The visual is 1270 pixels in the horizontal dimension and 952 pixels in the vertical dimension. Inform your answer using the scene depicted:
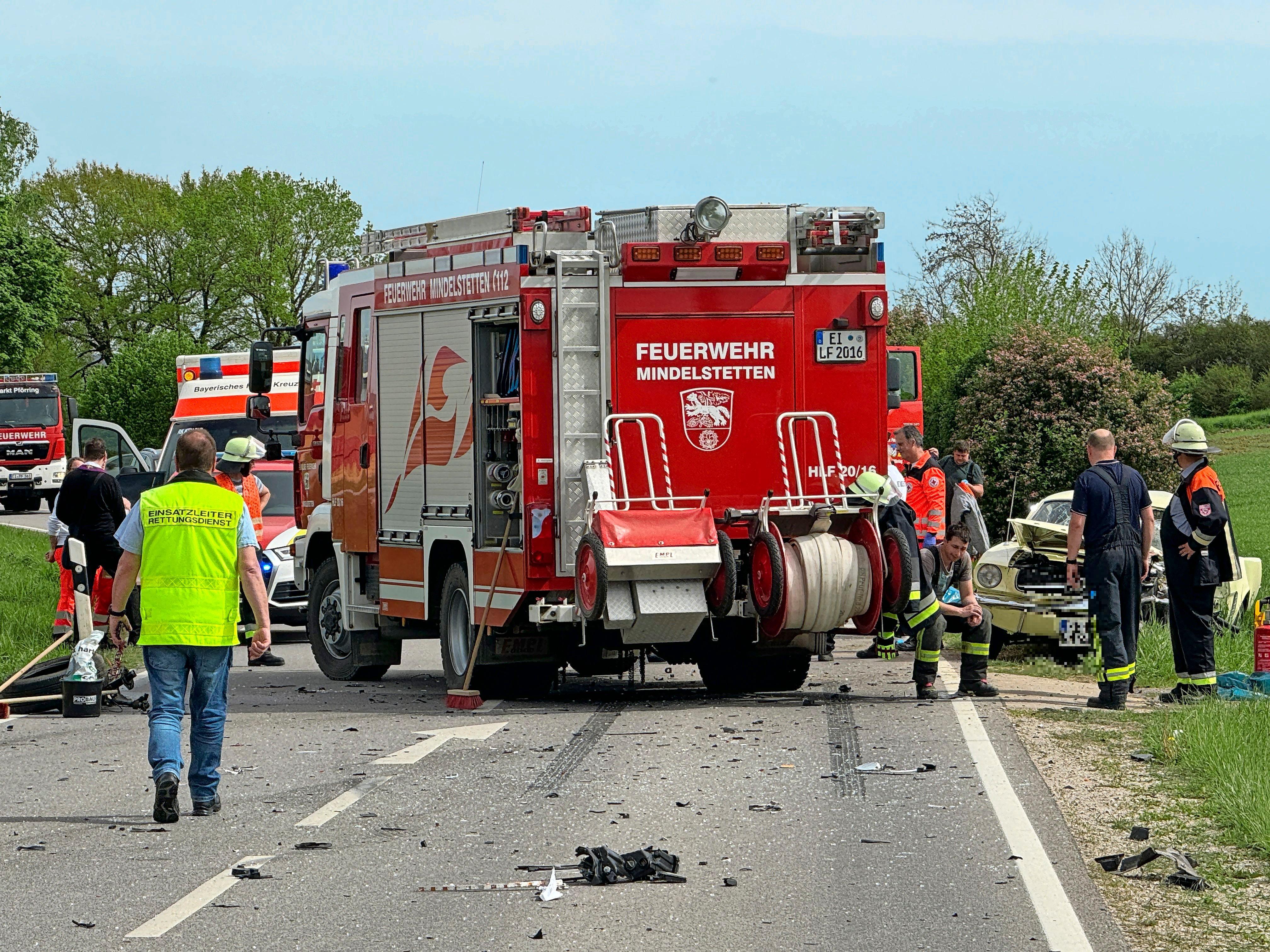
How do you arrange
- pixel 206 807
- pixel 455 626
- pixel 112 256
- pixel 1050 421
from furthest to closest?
pixel 112 256, pixel 1050 421, pixel 455 626, pixel 206 807

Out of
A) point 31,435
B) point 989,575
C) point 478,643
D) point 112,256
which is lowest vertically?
point 478,643

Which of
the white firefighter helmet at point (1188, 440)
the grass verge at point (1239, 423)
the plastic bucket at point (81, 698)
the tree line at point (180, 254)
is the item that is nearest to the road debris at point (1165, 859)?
the white firefighter helmet at point (1188, 440)

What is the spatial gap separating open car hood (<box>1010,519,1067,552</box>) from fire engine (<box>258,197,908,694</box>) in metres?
2.19

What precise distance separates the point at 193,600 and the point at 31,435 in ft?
126

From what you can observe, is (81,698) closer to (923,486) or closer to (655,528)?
(655,528)

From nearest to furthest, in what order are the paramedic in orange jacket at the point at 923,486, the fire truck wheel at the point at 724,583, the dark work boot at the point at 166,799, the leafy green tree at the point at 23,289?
the dark work boot at the point at 166,799
the fire truck wheel at the point at 724,583
the paramedic in orange jacket at the point at 923,486
the leafy green tree at the point at 23,289

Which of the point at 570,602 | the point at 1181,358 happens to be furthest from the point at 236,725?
the point at 1181,358

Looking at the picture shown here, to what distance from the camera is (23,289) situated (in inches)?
2181

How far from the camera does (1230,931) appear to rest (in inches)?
245

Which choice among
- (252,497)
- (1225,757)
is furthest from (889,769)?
(252,497)

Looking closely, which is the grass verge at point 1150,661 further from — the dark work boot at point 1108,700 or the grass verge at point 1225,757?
the grass verge at point 1225,757

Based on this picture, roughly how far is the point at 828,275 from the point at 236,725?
5.07m

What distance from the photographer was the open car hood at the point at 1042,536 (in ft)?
47.3

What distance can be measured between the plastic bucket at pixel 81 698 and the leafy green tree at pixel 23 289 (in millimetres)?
45107
